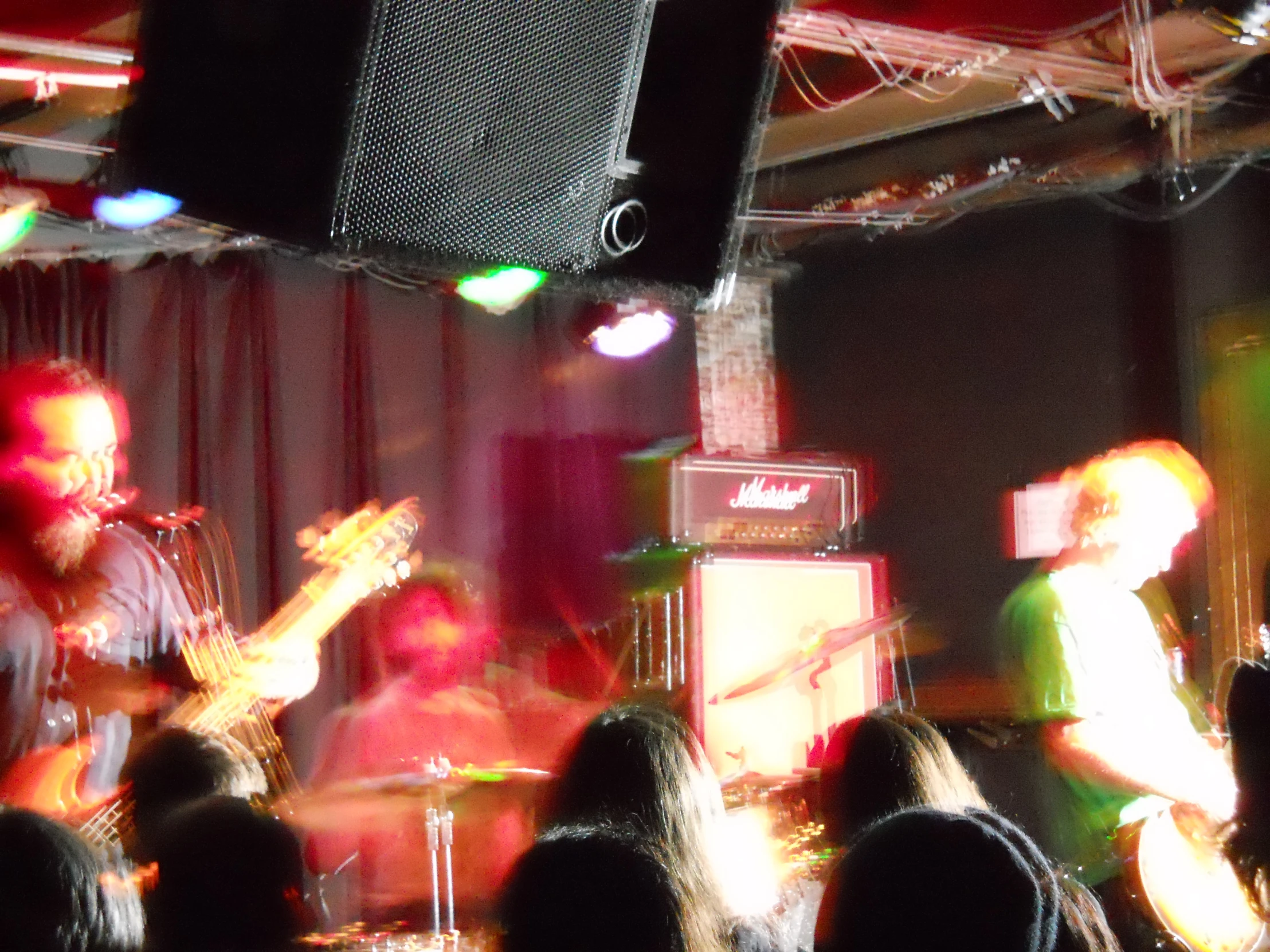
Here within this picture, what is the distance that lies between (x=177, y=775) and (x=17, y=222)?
2355 millimetres

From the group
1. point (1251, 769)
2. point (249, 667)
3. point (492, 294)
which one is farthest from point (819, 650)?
point (1251, 769)

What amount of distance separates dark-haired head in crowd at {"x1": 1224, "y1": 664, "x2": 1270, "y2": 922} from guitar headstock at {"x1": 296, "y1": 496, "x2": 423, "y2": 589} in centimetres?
212

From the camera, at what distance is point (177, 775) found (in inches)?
62.3

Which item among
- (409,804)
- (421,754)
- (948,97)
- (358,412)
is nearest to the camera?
(409,804)

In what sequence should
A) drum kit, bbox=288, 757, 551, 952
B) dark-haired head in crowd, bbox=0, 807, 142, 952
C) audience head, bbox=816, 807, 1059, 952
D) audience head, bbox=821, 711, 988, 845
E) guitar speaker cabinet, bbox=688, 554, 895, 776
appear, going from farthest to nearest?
guitar speaker cabinet, bbox=688, 554, 895, 776 < drum kit, bbox=288, 757, 551, 952 < audience head, bbox=821, 711, 988, 845 < dark-haired head in crowd, bbox=0, 807, 142, 952 < audience head, bbox=816, 807, 1059, 952

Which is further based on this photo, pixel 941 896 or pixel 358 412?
pixel 358 412

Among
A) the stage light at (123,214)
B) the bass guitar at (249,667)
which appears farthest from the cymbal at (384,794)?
the stage light at (123,214)

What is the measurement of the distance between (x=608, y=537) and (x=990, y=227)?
6.11 ft

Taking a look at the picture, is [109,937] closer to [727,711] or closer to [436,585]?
[436,585]

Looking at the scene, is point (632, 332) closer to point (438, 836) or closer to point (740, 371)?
point (740, 371)

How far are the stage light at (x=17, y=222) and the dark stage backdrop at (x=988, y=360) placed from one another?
114 inches

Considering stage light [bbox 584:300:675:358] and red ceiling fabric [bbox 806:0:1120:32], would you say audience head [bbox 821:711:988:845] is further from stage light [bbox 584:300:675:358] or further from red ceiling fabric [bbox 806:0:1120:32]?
stage light [bbox 584:300:675:358]

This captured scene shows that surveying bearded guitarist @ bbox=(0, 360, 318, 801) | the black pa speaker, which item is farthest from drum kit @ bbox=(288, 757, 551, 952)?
the black pa speaker

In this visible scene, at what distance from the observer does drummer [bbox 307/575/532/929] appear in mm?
3334
